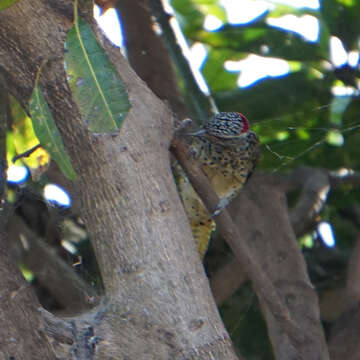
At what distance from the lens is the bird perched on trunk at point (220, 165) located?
349 cm

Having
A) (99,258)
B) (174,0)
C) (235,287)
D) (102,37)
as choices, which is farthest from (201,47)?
(99,258)

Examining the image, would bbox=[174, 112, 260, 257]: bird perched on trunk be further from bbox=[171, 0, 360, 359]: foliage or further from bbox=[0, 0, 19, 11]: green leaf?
bbox=[0, 0, 19, 11]: green leaf

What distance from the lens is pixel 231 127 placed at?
3.37 metres

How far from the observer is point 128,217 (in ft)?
6.10

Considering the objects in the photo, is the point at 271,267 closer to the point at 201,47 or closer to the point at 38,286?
the point at 38,286

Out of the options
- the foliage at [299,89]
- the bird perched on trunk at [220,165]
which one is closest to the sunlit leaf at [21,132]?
the bird perched on trunk at [220,165]

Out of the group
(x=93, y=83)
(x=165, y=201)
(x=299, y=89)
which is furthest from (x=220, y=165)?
(x=93, y=83)

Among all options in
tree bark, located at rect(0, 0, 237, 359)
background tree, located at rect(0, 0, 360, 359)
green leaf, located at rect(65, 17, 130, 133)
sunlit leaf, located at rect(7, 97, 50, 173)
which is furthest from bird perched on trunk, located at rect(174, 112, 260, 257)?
green leaf, located at rect(65, 17, 130, 133)

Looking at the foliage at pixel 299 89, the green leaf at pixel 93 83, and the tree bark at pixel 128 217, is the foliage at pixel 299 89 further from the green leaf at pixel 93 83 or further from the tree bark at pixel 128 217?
the green leaf at pixel 93 83

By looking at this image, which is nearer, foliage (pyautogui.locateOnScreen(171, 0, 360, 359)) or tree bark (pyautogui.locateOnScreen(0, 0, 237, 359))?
tree bark (pyautogui.locateOnScreen(0, 0, 237, 359))

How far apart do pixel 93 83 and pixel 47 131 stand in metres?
0.16

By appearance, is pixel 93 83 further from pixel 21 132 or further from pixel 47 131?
pixel 21 132

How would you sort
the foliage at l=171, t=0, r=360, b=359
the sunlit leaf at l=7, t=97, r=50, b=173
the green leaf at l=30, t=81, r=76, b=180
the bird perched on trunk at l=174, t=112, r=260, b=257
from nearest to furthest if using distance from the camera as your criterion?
1. the green leaf at l=30, t=81, r=76, b=180
2. the sunlit leaf at l=7, t=97, r=50, b=173
3. the foliage at l=171, t=0, r=360, b=359
4. the bird perched on trunk at l=174, t=112, r=260, b=257

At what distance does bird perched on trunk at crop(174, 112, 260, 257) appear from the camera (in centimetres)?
349
